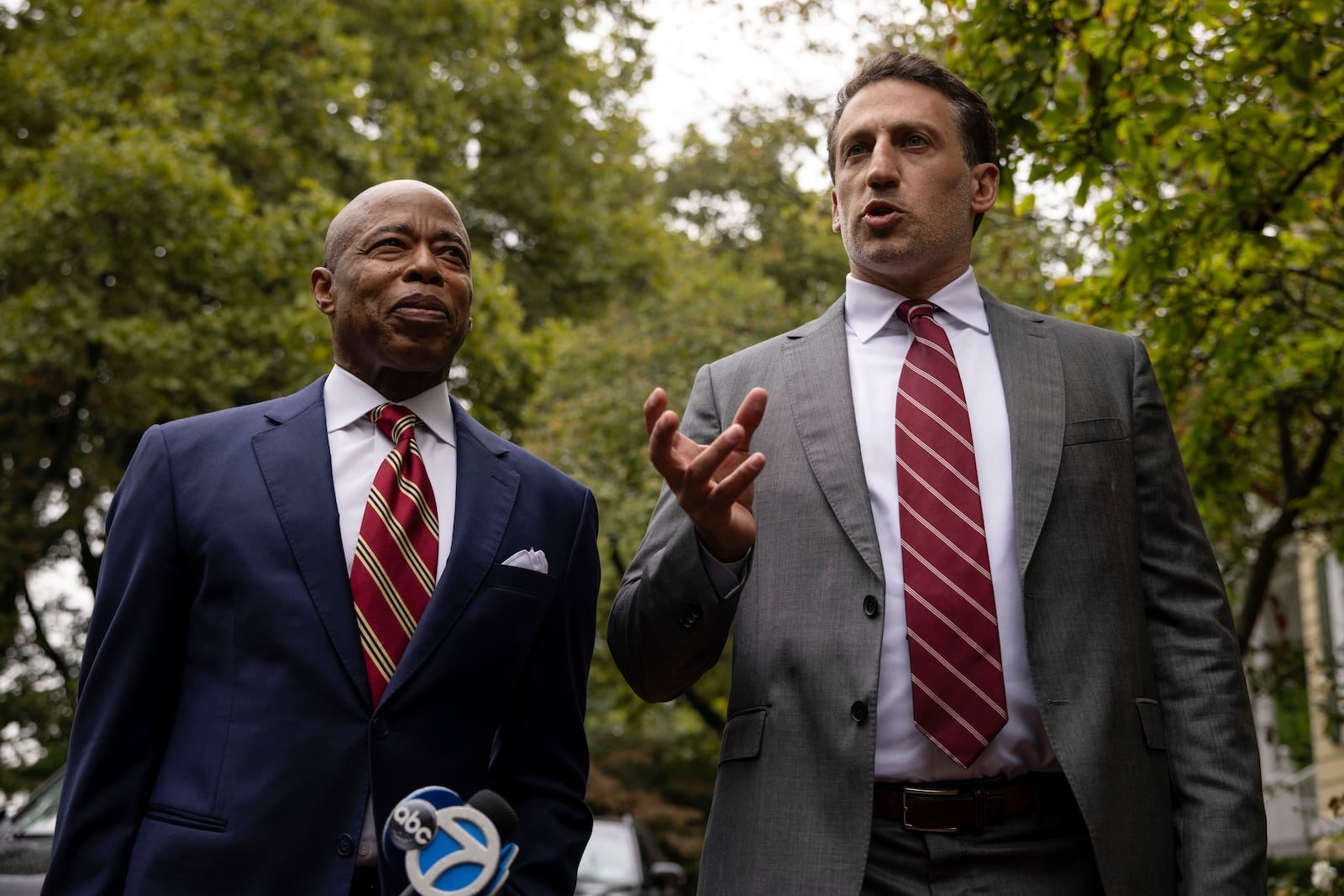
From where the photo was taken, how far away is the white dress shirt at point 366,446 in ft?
10.3

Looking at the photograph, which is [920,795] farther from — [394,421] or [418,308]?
[418,308]

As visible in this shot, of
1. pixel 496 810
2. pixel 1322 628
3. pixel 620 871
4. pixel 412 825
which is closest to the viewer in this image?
pixel 412 825

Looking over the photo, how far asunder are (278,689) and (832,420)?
1290 millimetres

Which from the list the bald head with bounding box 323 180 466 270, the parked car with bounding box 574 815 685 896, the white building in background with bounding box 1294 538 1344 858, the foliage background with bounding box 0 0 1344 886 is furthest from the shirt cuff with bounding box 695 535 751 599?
the white building in background with bounding box 1294 538 1344 858

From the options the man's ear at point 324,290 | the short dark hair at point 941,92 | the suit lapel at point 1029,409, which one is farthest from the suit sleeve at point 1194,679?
the man's ear at point 324,290

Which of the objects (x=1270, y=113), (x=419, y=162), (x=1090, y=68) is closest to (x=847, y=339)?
(x=1090, y=68)

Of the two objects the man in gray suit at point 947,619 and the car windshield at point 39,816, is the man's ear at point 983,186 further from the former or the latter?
the car windshield at point 39,816

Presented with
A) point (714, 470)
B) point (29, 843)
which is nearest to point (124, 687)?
point (714, 470)

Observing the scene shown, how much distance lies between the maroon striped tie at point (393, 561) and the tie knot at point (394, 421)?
50mm

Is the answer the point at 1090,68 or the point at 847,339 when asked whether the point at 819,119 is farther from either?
the point at 847,339

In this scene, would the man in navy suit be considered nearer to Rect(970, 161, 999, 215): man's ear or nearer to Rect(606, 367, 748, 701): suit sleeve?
Rect(606, 367, 748, 701): suit sleeve

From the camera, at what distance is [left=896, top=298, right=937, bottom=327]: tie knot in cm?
327

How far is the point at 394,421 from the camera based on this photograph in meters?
3.28

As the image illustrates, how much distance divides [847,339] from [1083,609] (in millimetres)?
848
